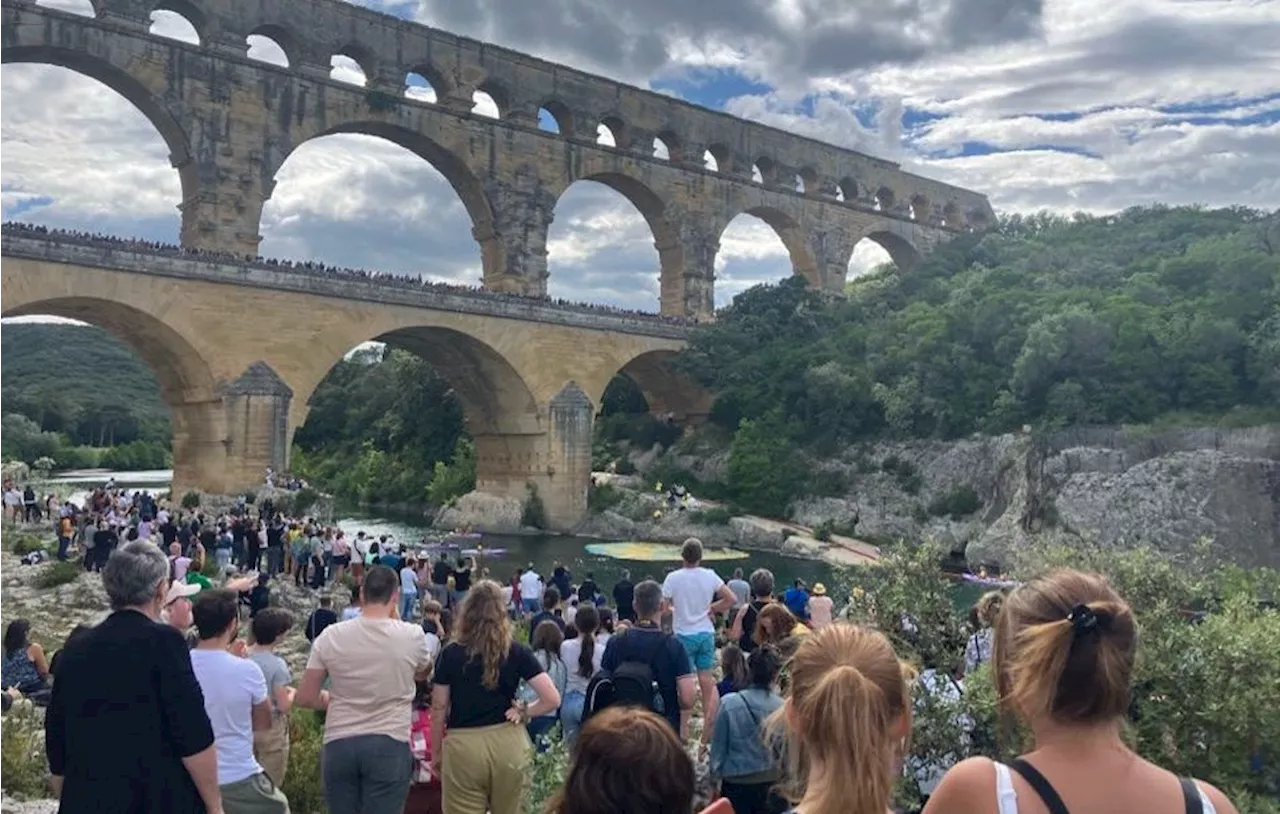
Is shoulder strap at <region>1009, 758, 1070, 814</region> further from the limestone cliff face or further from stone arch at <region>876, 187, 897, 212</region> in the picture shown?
stone arch at <region>876, 187, 897, 212</region>

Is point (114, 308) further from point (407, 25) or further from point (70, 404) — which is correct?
point (70, 404)

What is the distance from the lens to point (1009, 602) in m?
2.07

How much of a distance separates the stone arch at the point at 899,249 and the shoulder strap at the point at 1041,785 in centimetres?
4642

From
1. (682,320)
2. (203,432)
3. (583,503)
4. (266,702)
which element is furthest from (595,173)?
(266,702)

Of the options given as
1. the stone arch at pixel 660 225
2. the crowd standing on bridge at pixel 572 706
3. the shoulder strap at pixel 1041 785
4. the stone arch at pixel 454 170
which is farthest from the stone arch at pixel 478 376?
the shoulder strap at pixel 1041 785

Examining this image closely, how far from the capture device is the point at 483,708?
12.8 ft

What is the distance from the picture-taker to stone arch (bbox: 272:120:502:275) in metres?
30.0

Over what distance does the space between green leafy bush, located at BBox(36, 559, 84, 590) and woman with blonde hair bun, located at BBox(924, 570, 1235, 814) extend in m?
15.2

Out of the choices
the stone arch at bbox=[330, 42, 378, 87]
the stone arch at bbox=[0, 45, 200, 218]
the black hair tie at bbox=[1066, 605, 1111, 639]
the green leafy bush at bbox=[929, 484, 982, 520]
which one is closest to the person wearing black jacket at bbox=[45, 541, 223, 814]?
the black hair tie at bbox=[1066, 605, 1111, 639]

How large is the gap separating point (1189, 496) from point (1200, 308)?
27.5 ft

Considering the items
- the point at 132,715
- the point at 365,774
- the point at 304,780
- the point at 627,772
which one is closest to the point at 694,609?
the point at 304,780

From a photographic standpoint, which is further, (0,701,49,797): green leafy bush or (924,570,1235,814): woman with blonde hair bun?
(0,701,49,797): green leafy bush

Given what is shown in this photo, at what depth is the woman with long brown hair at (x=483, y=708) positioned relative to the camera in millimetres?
3902

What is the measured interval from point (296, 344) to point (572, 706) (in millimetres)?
21820
